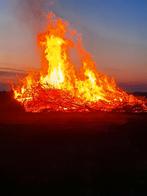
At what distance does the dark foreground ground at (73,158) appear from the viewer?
465 inches

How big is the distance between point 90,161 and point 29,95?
1828cm

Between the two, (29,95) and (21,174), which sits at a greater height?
(29,95)

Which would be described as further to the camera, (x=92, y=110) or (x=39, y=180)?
(x=92, y=110)

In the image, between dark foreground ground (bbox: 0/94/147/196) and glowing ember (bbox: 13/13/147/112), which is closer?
dark foreground ground (bbox: 0/94/147/196)

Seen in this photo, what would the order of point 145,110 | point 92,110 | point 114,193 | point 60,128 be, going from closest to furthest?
point 114,193
point 60,128
point 92,110
point 145,110

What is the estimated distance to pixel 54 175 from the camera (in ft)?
41.9

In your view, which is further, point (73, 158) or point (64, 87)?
point (64, 87)

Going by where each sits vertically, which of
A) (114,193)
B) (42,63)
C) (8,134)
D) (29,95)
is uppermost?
(42,63)

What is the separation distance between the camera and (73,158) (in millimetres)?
14812

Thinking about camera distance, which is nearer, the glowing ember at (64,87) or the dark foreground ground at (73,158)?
the dark foreground ground at (73,158)

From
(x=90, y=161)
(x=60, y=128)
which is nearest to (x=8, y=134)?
(x=60, y=128)

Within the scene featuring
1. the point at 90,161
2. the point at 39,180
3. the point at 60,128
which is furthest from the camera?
the point at 60,128

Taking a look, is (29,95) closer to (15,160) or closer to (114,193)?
(15,160)

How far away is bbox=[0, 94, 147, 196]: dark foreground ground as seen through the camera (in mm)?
11820
